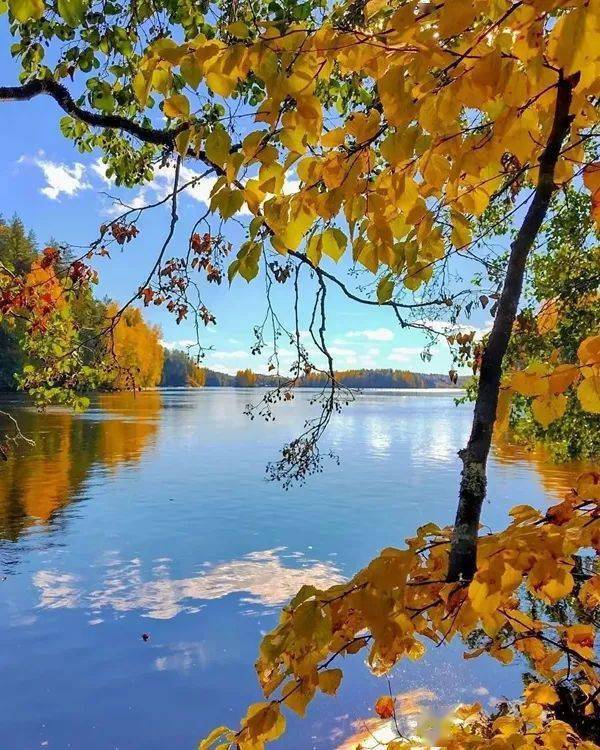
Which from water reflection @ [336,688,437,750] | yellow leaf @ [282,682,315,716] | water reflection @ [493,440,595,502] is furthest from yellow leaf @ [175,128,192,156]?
water reflection @ [493,440,595,502]

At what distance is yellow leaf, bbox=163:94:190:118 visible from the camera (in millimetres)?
1226

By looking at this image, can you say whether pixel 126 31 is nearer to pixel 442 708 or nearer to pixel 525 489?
pixel 442 708

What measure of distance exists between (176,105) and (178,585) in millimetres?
12251

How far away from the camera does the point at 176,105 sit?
48.8 inches

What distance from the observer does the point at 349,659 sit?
9.62 meters

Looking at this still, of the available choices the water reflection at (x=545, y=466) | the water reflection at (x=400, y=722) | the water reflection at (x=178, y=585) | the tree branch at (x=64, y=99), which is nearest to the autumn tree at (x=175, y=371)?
the water reflection at (x=545, y=466)

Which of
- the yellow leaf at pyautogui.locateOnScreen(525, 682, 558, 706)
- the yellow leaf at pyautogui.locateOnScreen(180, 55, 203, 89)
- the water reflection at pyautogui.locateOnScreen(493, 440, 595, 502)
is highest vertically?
the yellow leaf at pyautogui.locateOnScreen(180, 55, 203, 89)

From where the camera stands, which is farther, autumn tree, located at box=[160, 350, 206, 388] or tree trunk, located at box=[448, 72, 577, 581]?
autumn tree, located at box=[160, 350, 206, 388]

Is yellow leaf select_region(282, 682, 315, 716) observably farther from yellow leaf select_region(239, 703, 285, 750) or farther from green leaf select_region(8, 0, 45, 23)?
green leaf select_region(8, 0, 45, 23)

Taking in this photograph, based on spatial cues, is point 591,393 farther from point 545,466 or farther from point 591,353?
point 545,466

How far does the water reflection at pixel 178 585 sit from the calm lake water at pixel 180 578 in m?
0.05

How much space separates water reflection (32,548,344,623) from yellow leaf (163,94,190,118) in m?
10.8

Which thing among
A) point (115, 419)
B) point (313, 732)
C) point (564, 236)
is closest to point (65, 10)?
point (313, 732)

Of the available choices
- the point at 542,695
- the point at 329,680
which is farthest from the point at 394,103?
the point at 542,695
